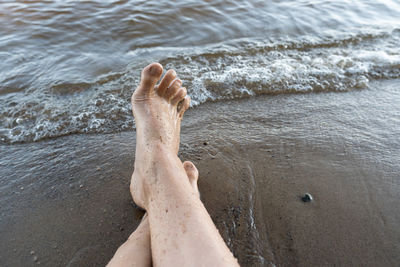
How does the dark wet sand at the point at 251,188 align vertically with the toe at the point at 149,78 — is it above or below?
below

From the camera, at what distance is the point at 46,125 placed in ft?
8.02

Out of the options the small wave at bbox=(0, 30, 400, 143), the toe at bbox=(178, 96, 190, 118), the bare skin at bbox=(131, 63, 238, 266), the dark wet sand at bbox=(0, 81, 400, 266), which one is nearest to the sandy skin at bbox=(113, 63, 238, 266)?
the bare skin at bbox=(131, 63, 238, 266)

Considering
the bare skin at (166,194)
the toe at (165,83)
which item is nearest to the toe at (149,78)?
the bare skin at (166,194)

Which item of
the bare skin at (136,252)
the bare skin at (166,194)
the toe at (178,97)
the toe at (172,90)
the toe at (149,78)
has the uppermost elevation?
the toe at (149,78)

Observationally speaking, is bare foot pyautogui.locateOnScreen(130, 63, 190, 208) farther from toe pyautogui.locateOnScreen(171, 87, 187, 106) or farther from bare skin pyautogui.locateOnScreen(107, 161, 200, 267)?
bare skin pyautogui.locateOnScreen(107, 161, 200, 267)

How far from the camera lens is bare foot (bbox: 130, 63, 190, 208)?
1.59 metres

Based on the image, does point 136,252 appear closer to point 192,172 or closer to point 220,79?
point 192,172

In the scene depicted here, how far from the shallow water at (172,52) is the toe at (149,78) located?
0.60 metres

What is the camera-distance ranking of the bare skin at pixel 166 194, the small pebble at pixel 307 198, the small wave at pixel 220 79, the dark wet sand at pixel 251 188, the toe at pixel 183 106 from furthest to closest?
the small wave at pixel 220 79 < the toe at pixel 183 106 < the small pebble at pixel 307 198 < the dark wet sand at pixel 251 188 < the bare skin at pixel 166 194

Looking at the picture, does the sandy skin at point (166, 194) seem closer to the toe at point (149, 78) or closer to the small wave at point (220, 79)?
the toe at point (149, 78)

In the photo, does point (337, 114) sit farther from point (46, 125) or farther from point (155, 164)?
point (46, 125)

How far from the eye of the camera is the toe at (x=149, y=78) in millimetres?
1880

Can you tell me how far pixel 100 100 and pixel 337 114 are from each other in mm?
2257

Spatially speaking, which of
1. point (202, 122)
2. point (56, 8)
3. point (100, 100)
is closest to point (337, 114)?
point (202, 122)
